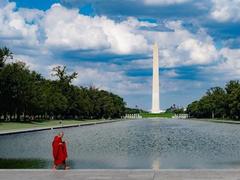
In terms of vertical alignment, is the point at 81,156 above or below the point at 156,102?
below

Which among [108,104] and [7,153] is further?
[108,104]

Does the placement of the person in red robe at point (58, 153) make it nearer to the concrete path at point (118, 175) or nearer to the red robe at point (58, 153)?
the red robe at point (58, 153)

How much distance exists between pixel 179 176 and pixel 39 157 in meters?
11.8

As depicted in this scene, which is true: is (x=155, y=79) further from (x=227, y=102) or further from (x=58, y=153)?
(x=58, y=153)

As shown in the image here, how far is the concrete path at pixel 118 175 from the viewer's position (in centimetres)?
1581

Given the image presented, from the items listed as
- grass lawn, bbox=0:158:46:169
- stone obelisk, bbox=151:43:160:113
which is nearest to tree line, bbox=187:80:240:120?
stone obelisk, bbox=151:43:160:113

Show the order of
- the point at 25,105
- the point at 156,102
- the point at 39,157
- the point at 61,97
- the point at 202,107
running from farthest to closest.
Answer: the point at 202,107 < the point at 156,102 < the point at 61,97 < the point at 25,105 < the point at 39,157

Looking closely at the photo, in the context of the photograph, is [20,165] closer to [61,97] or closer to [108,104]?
[61,97]

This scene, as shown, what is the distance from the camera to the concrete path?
15812 millimetres

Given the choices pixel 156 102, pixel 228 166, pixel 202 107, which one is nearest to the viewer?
pixel 228 166

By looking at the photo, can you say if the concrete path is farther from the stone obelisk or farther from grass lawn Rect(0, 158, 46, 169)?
the stone obelisk

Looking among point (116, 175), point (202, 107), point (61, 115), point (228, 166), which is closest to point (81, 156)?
point (228, 166)

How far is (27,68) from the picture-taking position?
9275 centimetres

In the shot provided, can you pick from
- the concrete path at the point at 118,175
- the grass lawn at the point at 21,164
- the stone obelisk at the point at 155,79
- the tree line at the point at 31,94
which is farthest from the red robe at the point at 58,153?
the stone obelisk at the point at 155,79
